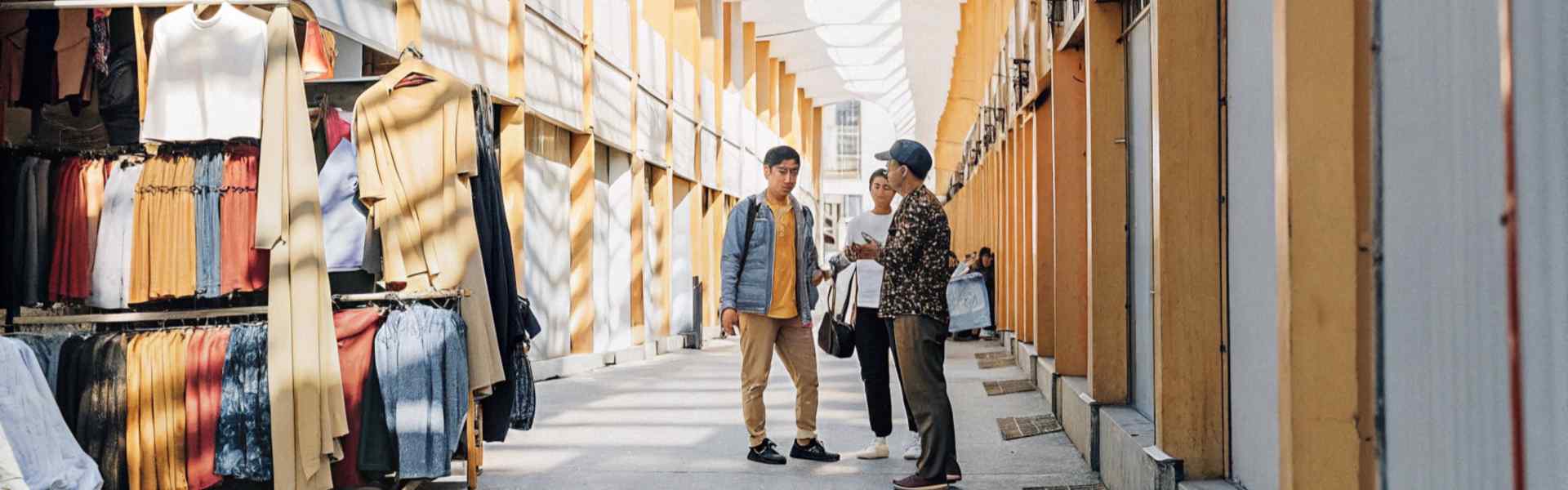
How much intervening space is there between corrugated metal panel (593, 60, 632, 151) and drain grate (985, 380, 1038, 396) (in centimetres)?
562

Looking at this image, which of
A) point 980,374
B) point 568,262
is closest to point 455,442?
point 980,374

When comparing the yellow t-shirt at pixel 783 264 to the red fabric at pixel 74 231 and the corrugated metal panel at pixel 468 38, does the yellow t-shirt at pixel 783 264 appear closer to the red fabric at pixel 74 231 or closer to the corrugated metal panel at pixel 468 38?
the red fabric at pixel 74 231

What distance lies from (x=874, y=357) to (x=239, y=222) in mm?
2808

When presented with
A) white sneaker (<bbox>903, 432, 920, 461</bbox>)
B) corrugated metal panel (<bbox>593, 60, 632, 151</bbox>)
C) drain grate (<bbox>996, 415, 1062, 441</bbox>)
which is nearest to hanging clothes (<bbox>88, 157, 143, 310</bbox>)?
white sneaker (<bbox>903, 432, 920, 461</bbox>)

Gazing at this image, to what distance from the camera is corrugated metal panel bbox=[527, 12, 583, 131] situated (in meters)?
11.9

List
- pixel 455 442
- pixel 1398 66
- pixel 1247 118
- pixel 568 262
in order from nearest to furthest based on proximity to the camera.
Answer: pixel 1398 66 < pixel 1247 118 < pixel 455 442 < pixel 568 262

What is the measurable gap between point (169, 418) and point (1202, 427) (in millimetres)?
3634

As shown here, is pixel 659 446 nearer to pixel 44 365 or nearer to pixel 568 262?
pixel 44 365

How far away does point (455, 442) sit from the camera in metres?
5.30

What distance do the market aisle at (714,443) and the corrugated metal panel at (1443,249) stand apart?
324 centimetres

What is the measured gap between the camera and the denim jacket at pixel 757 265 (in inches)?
255

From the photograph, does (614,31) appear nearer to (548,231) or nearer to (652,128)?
(652,128)

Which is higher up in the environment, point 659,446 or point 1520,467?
point 1520,467

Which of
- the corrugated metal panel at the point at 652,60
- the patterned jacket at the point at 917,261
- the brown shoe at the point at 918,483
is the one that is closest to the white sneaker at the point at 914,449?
the brown shoe at the point at 918,483
